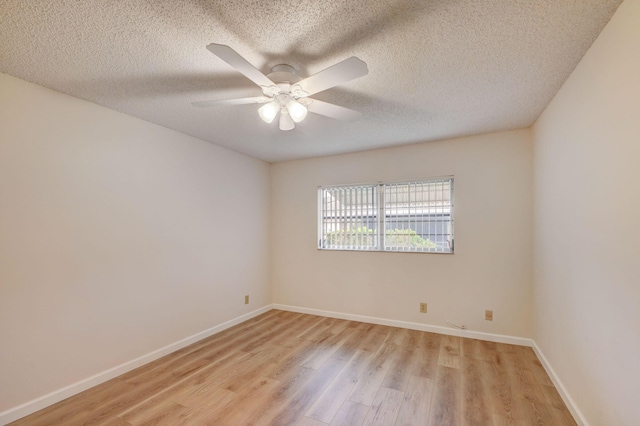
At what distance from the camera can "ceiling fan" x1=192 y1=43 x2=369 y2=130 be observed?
1402mm

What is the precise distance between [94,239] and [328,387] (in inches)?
89.4

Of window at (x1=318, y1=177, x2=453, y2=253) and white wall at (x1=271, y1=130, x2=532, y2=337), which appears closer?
white wall at (x1=271, y1=130, x2=532, y2=337)

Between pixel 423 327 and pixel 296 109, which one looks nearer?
pixel 296 109

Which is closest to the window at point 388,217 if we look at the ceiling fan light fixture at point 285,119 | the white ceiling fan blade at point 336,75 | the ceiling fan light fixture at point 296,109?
the ceiling fan light fixture at point 285,119

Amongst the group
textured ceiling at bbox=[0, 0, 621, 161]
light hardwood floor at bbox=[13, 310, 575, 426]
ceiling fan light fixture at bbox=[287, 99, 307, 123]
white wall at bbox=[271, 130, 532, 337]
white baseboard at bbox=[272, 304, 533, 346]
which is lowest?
light hardwood floor at bbox=[13, 310, 575, 426]

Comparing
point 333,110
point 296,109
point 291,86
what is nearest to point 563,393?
point 333,110

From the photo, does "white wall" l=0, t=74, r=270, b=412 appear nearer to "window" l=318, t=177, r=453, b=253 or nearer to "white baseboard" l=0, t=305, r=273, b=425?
"white baseboard" l=0, t=305, r=273, b=425

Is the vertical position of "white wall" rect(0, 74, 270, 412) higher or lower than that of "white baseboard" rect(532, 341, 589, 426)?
higher

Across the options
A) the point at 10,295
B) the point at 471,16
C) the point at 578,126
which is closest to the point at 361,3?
the point at 471,16

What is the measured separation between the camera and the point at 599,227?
5.16 feet

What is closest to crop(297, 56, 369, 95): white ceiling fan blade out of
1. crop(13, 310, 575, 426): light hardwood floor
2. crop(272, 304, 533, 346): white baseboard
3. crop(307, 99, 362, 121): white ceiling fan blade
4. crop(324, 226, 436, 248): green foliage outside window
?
crop(307, 99, 362, 121): white ceiling fan blade

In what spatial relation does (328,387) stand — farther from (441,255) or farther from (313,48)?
(313,48)

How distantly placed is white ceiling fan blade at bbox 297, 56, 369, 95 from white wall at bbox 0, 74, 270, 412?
194 cm

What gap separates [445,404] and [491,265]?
169cm
